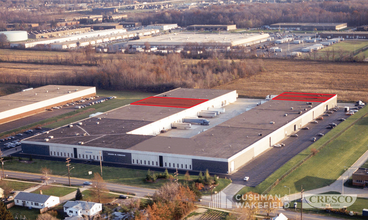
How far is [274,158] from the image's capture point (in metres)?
24.7

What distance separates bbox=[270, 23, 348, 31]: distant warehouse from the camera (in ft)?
264

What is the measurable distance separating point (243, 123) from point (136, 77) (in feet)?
59.7

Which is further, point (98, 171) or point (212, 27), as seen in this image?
point (212, 27)

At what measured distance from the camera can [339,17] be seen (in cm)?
8781

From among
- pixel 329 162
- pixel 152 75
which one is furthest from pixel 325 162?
pixel 152 75

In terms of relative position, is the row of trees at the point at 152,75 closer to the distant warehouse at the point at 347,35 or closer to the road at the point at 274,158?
the road at the point at 274,158

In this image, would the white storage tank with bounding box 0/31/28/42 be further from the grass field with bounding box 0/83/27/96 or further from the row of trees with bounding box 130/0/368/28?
the grass field with bounding box 0/83/27/96

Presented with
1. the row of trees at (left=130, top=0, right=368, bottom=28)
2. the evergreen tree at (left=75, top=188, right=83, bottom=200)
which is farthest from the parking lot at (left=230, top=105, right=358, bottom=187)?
the row of trees at (left=130, top=0, right=368, bottom=28)

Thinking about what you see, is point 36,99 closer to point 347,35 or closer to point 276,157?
point 276,157

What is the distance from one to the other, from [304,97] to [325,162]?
43.2 ft

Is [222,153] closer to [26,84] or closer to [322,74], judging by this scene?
[322,74]

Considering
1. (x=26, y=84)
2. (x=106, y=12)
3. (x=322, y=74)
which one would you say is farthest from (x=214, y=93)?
(x=106, y=12)

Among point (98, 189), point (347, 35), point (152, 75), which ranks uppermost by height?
point (347, 35)

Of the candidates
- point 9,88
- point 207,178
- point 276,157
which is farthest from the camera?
point 9,88
